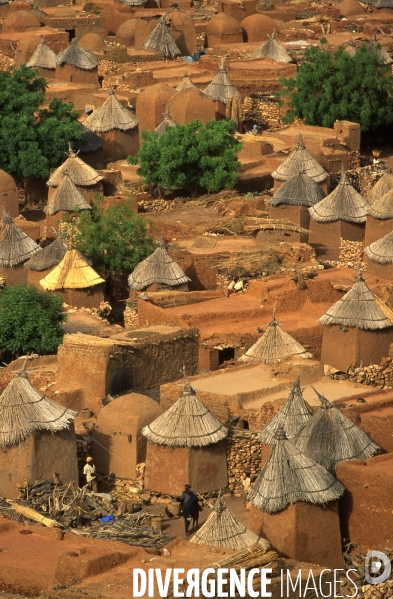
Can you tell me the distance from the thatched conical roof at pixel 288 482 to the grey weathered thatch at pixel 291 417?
1.89 m

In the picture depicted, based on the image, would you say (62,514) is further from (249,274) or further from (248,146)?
(248,146)

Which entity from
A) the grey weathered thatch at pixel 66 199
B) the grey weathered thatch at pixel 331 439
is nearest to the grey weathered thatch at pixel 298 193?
the grey weathered thatch at pixel 66 199

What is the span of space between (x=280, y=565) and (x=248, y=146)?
26365mm

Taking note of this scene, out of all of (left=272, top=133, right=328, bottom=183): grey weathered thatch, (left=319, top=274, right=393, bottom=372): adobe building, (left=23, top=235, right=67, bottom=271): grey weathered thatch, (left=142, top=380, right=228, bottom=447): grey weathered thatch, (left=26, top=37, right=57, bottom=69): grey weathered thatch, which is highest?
(left=142, top=380, right=228, bottom=447): grey weathered thatch

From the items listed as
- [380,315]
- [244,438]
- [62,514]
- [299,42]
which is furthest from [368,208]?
[299,42]

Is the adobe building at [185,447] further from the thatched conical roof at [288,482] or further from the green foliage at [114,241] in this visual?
the green foliage at [114,241]

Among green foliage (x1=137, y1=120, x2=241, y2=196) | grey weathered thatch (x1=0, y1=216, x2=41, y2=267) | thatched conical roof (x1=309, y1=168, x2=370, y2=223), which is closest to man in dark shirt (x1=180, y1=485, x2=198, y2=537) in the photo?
grey weathered thatch (x1=0, y1=216, x2=41, y2=267)

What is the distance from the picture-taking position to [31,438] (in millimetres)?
30609

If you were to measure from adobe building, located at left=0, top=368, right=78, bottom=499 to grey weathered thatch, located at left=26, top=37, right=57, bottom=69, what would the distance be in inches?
1140

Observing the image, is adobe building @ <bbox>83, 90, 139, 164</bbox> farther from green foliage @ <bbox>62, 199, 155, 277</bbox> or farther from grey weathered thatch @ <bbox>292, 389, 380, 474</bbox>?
grey weathered thatch @ <bbox>292, 389, 380, 474</bbox>

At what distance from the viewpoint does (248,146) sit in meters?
51.7

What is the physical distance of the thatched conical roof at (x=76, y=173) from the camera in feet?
153

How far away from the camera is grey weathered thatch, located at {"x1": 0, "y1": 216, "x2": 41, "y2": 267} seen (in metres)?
41.9

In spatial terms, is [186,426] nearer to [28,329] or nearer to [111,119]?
[28,329]
